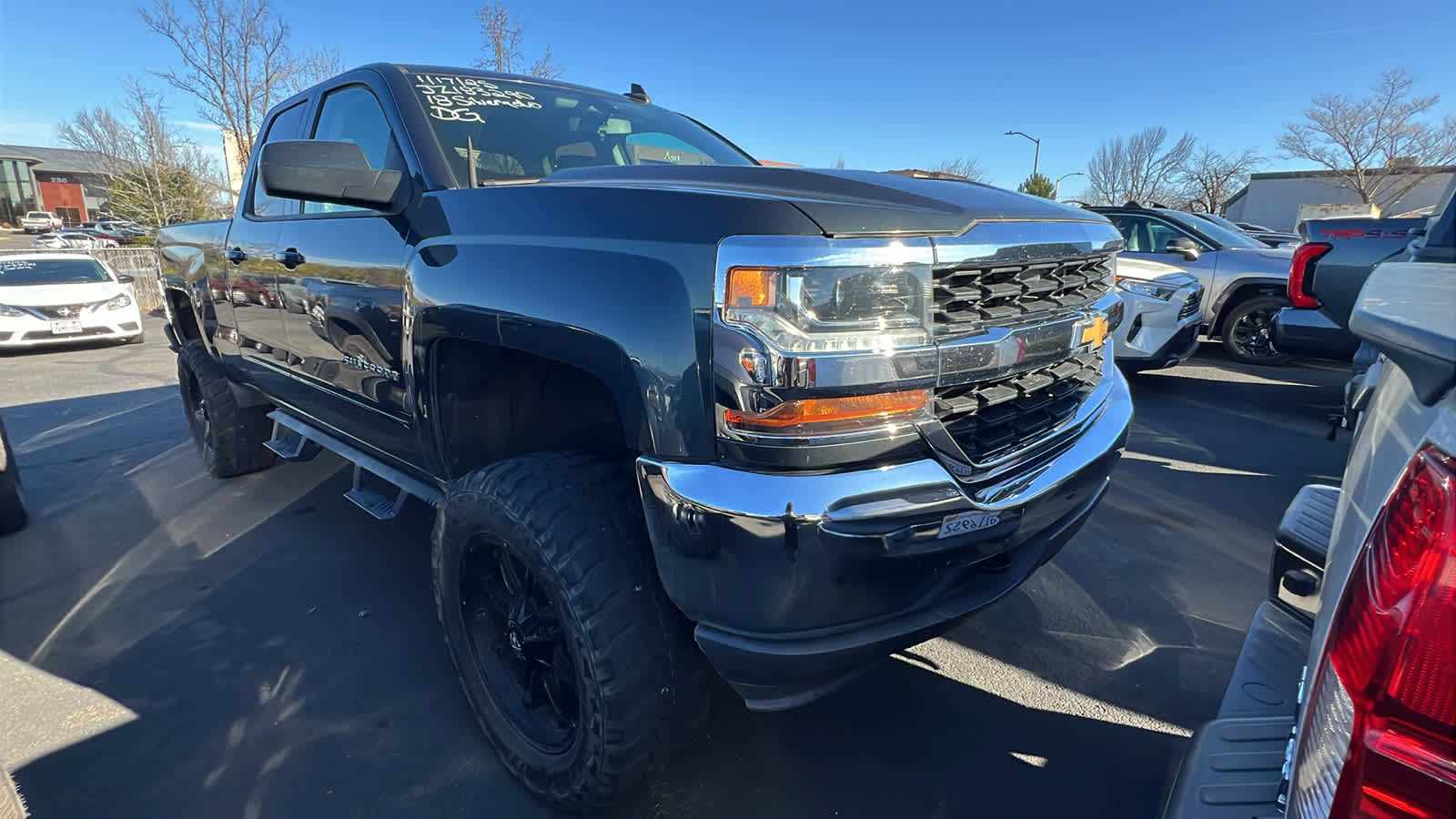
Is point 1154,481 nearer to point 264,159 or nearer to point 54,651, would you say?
point 264,159

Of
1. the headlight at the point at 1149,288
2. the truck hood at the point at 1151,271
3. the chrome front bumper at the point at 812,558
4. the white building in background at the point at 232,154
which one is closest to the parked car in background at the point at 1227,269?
the truck hood at the point at 1151,271

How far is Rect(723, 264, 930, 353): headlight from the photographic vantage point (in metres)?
1.36

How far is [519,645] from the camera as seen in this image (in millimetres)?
2004

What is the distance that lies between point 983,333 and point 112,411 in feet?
25.8

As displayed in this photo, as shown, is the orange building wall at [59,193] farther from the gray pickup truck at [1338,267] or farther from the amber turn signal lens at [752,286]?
the gray pickup truck at [1338,267]

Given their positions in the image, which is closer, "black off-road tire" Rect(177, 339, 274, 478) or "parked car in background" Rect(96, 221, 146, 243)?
"black off-road tire" Rect(177, 339, 274, 478)

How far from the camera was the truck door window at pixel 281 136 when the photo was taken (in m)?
3.26

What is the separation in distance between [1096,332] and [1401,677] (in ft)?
4.96

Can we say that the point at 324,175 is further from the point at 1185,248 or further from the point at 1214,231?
the point at 1214,231

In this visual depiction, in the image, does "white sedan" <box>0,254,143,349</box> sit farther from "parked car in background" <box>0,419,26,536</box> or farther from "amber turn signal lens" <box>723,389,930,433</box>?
"amber turn signal lens" <box>723,389,930,433</box>

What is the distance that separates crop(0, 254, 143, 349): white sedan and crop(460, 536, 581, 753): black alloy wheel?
1098 cm

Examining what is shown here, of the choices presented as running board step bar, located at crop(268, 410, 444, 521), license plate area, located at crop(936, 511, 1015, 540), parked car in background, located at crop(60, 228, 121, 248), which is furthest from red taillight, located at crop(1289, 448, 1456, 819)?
parked car in background, located at crop(60, 228, 121, 248)

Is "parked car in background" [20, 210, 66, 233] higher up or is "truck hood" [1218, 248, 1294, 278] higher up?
"truck hood" [1218, 248, 1294, 278]

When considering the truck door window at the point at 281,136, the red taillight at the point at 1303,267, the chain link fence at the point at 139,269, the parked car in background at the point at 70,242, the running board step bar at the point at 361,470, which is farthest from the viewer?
the parked car in background at the point at 70,242
